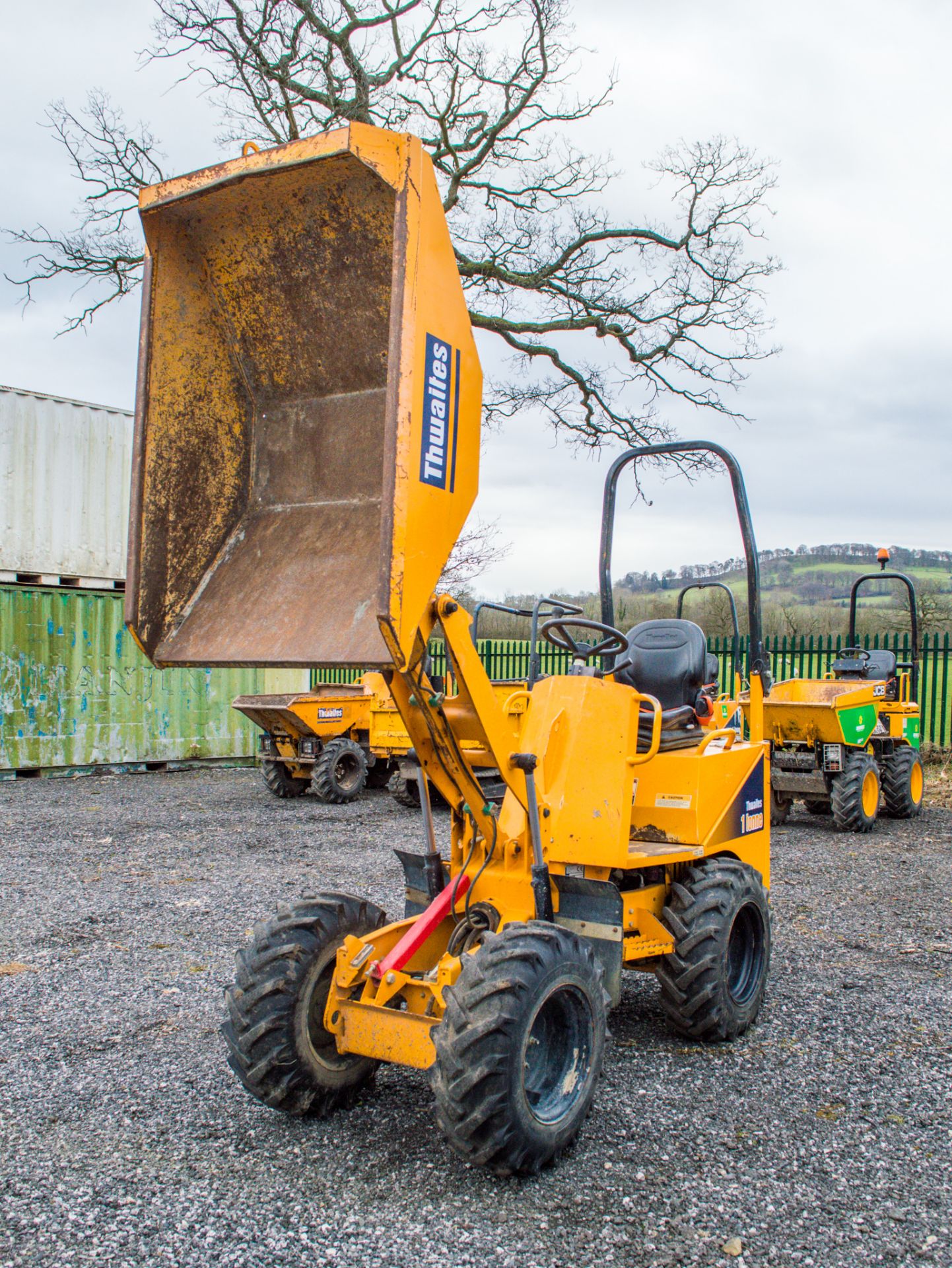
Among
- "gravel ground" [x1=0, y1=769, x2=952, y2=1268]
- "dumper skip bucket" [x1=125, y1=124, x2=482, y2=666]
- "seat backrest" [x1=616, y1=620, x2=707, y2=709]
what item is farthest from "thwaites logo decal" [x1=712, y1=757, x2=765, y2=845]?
"dumper skip bucket" [x1=125, y1=124, x2=482, y2=666]

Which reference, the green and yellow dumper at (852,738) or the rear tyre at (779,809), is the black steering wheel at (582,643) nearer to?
the green and yellow dumper at (852,738)

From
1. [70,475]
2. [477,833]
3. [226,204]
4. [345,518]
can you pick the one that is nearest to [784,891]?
[477,833]

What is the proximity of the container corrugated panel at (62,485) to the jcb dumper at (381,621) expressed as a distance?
452 inches

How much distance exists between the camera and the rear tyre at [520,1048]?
9.86 ft

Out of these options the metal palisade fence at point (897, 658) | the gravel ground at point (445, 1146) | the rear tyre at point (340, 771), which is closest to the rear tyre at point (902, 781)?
the metal palisade fence at point (897, 658)

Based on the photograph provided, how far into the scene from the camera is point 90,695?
14484 mm

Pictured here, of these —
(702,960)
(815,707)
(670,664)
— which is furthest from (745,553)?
(815,707)

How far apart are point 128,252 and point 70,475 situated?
4.66m

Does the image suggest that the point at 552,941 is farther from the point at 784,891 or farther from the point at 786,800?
the point at 786,800

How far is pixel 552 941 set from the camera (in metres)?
3.27

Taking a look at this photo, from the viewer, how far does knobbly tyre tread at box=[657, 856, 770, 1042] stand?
13.8 ft

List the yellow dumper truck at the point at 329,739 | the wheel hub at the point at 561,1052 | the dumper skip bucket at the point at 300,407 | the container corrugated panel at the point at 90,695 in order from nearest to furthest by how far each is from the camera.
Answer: the dumper skip bucket at the point at 300,407 < the wheel hub at the point at 561,1052 < the yellow dumper truck at the point at 329,739 < the container corrugated panel at the point at 90,695

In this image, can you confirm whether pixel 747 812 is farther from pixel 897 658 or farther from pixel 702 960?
pixel 897 658

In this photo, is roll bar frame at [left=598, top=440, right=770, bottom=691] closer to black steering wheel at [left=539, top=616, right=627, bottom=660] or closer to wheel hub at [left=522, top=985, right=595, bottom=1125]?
black steering wheel at [left=539, top=616, right=627, bottom=660]
